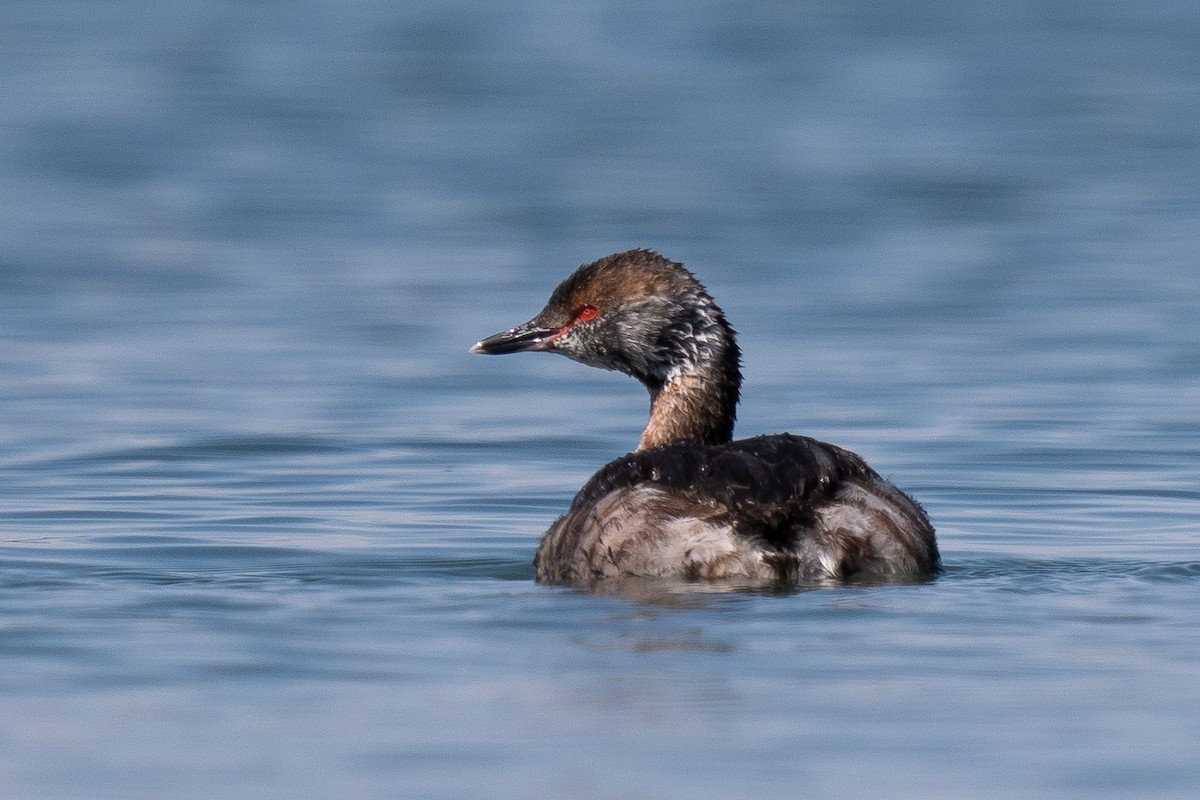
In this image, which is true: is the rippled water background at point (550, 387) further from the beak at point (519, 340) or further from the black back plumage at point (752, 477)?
the beak at point (519, 340)

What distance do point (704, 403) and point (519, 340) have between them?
955mm

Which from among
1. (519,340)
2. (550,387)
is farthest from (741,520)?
(550,387)

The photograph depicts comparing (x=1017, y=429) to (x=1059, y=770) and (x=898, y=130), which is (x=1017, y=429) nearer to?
(x=1059, y=770)

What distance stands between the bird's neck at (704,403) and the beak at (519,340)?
67 centimetres

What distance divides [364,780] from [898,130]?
18.5 meters

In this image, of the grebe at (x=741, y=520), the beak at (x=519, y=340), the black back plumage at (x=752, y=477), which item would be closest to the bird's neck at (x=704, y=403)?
the beak at (x=519, y=340)

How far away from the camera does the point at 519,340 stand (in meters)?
10.2

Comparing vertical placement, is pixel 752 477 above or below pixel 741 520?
above

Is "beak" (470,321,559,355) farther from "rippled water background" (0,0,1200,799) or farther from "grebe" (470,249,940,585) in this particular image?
"grebe" (470,249,940,585)

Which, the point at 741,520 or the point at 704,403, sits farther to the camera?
the point at 704,403

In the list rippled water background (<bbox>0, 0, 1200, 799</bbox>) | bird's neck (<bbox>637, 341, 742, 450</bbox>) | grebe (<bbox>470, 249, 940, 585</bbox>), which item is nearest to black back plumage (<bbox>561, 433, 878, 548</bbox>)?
grebe (<bbox>470, 249, 940, 585</bbox>)

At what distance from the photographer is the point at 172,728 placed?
6262mm

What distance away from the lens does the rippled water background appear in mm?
6238

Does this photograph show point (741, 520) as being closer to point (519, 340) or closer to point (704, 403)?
point (704, 403)
